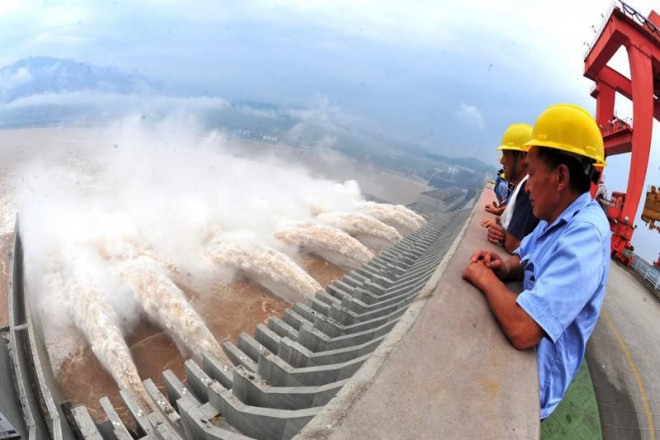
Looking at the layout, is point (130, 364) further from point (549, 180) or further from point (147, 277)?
point (549, 180)

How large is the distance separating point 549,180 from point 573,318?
92 centimetres

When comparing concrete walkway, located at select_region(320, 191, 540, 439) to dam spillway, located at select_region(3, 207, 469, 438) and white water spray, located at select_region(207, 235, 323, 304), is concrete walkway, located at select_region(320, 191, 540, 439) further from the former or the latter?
white water spray, located at select_region(207, 235, 323, 304)

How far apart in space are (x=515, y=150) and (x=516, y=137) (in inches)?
8.8

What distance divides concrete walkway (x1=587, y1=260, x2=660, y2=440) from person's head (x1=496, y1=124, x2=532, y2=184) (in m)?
4.14

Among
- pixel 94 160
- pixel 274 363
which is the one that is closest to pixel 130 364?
pixel 274 363

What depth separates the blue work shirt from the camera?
187 cm

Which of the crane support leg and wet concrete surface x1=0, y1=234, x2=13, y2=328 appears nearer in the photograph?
the crane support leg

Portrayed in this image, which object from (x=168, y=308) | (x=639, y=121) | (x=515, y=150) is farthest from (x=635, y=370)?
(x=168, y=308)

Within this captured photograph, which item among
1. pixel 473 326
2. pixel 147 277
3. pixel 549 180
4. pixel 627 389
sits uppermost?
pixel 549 180

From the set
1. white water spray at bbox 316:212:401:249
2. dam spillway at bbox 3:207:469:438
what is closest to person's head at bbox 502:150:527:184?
dam spillway at bbox 3:207:469:438

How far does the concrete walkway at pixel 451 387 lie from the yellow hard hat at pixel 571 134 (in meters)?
1.36

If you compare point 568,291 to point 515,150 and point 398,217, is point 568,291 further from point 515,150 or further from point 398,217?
point 398,217

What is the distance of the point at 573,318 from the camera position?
1920 millimetres

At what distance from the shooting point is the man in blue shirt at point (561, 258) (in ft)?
6.19
